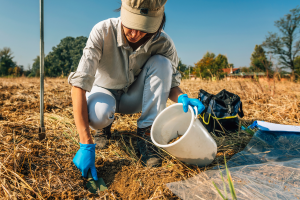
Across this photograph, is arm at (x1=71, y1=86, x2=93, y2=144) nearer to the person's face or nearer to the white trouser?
the white trouser

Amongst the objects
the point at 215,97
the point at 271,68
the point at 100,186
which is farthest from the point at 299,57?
the point at 100,186

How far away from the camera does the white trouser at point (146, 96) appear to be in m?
1.31

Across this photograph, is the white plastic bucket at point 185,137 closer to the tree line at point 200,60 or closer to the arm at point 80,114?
→ the arm at point 80,114

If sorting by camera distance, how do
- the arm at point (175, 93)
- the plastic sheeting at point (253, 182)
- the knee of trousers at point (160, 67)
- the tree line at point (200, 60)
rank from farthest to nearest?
the tree line at point (200, 60), the arm at point (175, 93), the knee of trousers at point (160, 67), the plastic sheeting at point (253, 182)

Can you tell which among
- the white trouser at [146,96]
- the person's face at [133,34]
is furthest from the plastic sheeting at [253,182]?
the person's face at [133,34]

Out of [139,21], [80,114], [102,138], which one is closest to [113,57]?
[139,21]

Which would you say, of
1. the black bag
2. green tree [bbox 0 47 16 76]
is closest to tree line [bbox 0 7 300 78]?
green tree [bbox 0 47 16 76]

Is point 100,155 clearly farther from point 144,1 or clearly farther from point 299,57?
point 299,57

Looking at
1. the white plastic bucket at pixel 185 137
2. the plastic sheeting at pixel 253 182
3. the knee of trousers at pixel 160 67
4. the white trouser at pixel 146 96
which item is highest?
the knee of trousers at pixel 160 67

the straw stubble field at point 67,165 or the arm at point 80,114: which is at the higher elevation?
the arm at point 80,114

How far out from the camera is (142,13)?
41.6 inches

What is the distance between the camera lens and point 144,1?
3.33ft

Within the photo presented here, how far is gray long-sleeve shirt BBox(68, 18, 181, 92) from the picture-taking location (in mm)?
1150

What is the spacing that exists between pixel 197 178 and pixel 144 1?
997 millimetres
